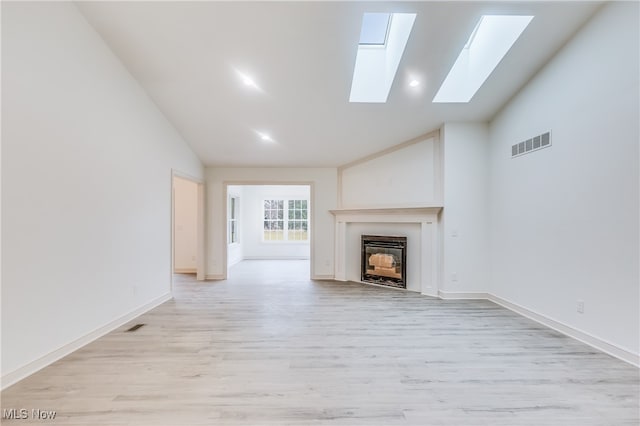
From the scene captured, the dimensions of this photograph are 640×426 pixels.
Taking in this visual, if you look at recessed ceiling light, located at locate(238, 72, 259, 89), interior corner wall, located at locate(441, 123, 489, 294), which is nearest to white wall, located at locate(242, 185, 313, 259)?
interior corner wall, located at locate(441, 123, 489, 294)

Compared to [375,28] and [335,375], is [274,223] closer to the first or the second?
[375,28]

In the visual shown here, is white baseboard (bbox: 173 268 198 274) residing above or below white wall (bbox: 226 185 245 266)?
below

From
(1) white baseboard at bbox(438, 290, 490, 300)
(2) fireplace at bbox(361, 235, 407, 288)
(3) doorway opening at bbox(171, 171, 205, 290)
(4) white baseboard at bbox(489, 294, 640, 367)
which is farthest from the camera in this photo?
(3) doorway opening at bbox(171, 171, 205, 290)

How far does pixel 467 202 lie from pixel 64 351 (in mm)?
5028

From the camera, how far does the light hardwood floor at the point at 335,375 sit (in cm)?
172

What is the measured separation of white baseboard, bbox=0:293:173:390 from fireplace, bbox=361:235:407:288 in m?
3.61

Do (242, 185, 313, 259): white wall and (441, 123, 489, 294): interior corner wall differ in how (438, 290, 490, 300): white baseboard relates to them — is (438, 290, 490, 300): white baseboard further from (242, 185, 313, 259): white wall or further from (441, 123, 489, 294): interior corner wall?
(242, 185, 313, 259): white wall

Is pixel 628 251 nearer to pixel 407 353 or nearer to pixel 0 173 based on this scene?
pixel 407 353

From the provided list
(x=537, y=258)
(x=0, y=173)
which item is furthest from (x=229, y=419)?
Answer: (x=537, y=258)

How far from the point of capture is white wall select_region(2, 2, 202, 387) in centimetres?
206

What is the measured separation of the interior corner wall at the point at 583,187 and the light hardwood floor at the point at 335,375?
1.42ft

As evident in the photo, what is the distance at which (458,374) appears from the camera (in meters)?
2.15

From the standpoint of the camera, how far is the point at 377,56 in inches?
142

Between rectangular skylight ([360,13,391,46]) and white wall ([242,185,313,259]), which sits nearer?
rectangular skylight ([360,13,391,46])
